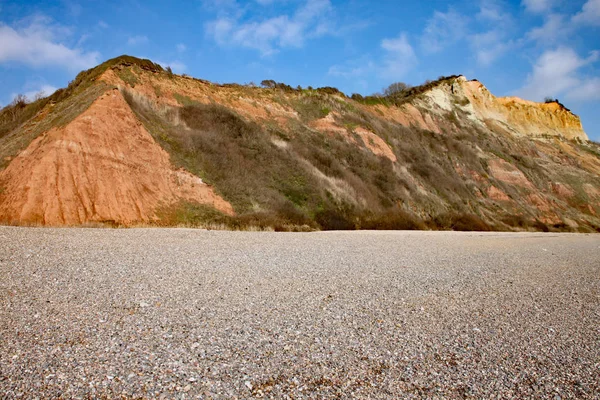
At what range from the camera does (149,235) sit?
12.4 metres

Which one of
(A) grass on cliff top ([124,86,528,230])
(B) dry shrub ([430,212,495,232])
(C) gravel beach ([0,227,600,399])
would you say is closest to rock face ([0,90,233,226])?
(A) grass on cliff top ([124,86,528,230])

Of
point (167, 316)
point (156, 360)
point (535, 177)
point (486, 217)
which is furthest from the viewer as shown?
point (535, 177)

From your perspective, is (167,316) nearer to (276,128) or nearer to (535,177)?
(276,128)

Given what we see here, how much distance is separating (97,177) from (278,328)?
13.7m

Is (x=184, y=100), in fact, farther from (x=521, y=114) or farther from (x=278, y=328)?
(x=521, y=114)

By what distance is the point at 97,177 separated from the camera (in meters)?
15.7

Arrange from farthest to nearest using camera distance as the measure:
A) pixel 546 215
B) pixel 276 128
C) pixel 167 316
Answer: pixel 546 215 → pixel 276 128 → pixel 167 316

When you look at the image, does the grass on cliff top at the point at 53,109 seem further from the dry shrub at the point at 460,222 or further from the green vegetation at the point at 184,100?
the dry shrub at the point at 460,222

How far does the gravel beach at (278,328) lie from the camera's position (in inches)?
141

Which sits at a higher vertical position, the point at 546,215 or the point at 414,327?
the point at 546,215

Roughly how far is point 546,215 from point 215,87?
34.9 meters

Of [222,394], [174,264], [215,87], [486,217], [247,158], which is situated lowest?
[222,394]

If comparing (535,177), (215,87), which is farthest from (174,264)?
(535,177)

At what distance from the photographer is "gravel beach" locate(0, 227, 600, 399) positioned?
3582 millimetres
